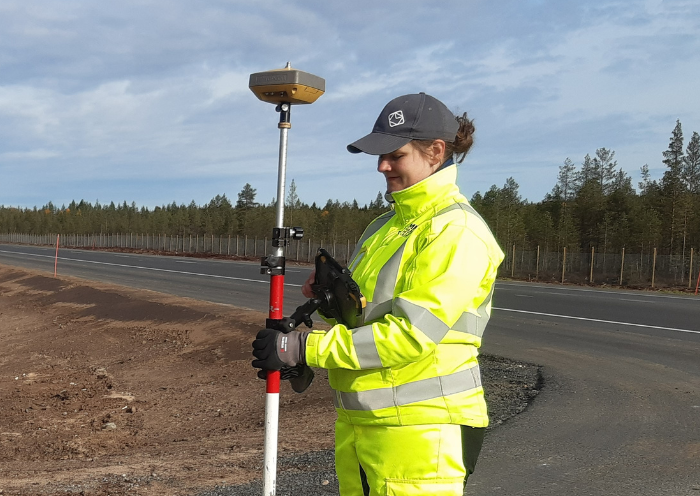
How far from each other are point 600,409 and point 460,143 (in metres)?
5.03

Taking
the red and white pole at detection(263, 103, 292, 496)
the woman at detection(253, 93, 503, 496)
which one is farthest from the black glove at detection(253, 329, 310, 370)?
the red and white pole at detection(263, 103, 292, 496)

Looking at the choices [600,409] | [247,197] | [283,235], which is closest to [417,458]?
[283,235]

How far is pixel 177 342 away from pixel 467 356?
10752mm

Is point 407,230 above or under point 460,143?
under

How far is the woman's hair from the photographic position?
7.43 ft

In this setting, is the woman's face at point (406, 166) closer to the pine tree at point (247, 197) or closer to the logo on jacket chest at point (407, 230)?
the logo on jacket chest at point (407, 230)

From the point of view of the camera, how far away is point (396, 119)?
7.40 feet

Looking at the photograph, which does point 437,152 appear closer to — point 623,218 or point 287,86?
point 287,86

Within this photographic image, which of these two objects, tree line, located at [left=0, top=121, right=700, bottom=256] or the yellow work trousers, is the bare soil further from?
tree line, located at [left=0, top=121, right=700, bottom=256]

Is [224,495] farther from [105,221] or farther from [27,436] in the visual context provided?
[105,221]

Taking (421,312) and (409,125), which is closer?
(421,312)

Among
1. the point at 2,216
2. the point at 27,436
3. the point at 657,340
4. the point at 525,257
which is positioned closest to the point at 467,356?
the point at 27,436

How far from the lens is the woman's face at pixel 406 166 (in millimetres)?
2252

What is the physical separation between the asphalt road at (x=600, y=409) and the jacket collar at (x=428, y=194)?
8.84ft
